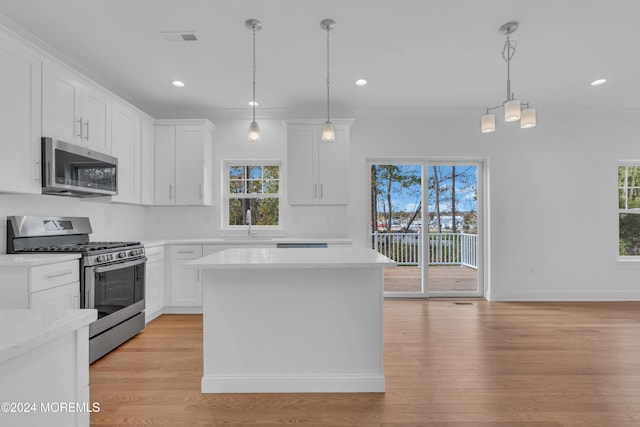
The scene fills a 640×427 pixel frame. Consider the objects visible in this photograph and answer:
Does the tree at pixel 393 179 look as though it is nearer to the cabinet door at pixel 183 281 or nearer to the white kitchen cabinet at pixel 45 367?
the cabinet door at pixel 183 281

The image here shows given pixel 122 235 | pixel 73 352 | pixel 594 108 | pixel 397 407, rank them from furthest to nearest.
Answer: pixel 594 108
pixel 122 235
pixel 397 407
pixel 73 352

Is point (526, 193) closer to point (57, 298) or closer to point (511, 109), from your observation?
point (511, 109)

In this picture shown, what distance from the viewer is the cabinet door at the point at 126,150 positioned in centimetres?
356

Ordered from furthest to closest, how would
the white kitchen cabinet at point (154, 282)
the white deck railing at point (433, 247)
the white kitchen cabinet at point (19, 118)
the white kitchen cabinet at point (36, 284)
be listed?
the white deck railing at point (433, 247), the white kitchen cabinet at point (154, 282), the white kitchen cabinet at point (19, 118), the white kitchen cabinet at point (36, 284)

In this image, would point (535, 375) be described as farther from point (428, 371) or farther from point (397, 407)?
A: point (397, 407)

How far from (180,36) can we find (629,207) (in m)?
6.27

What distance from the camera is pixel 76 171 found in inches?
112

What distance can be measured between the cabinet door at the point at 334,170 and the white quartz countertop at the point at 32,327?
140 inches

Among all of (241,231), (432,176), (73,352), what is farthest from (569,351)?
(241,231)

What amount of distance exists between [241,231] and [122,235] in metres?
1.47

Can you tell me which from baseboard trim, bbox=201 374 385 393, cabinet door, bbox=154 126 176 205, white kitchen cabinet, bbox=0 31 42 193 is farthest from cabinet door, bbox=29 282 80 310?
cabinet door, bbox=154 126 176 205

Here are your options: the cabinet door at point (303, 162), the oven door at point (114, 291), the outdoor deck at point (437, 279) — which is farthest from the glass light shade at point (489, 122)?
the oven door at point (114, 291)

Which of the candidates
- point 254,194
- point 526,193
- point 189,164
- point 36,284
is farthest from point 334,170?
point 36,284

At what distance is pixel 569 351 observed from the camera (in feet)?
9.50
